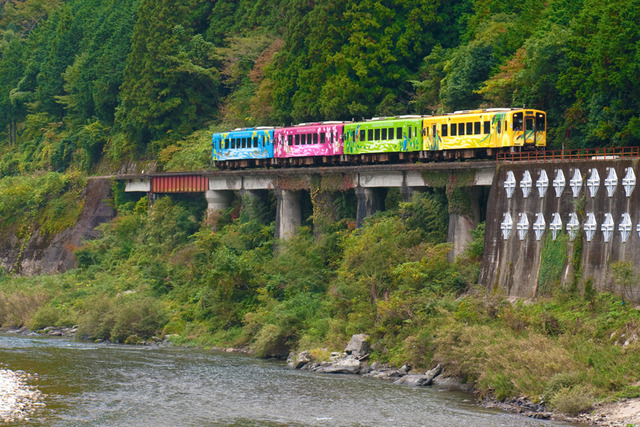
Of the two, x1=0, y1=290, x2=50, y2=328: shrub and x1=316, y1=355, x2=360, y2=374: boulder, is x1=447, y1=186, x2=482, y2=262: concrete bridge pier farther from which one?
x1=0, y1=290, x2=50, y2=328: shrub

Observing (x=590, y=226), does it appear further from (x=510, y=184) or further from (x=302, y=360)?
(x=302, y=360)

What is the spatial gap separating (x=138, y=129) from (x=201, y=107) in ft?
16.6

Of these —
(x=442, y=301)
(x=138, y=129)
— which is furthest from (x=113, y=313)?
(x=138, y=129)

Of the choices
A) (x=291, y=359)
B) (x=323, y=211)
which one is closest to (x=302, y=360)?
(x=291, y=359)

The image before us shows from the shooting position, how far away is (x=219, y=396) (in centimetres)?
3428

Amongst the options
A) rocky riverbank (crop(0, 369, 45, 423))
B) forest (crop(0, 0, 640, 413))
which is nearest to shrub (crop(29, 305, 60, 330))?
forest (crop(0, 0, 640, 413))

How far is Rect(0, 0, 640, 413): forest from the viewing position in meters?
36.1

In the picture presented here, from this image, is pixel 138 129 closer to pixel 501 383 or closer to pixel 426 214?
pixel 426 214

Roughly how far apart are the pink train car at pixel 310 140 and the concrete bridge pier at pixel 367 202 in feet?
17.1

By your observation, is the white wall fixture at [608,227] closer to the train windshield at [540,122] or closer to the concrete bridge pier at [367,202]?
the train windshield at [540,122]

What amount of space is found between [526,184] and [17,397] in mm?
20390

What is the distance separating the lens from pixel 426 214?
46500 millimetres

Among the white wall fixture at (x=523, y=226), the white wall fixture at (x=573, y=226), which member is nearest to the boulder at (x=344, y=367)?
the white wall fixture at (x=523, y=226)

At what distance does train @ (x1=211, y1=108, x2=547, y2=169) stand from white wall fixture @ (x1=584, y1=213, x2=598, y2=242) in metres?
9.46
